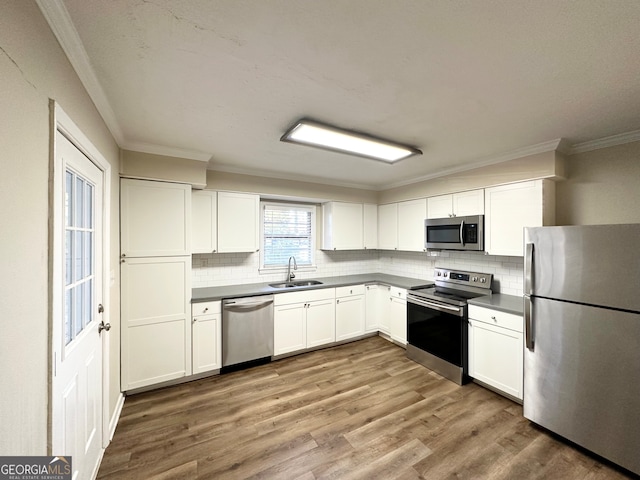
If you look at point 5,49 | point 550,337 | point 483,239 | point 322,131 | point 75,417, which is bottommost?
point 75,417

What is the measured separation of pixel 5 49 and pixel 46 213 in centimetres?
56

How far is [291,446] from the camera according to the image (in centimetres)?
196

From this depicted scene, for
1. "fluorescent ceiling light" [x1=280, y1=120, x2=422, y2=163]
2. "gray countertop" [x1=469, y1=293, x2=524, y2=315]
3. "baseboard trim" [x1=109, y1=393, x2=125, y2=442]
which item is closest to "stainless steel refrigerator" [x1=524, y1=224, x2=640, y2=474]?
"gray countertop" [x1=469, y1=293, x2=524, y2=315]

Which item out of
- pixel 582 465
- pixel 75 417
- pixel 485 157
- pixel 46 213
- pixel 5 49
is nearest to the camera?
pixel 5 49

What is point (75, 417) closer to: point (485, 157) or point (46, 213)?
point (46, 213)

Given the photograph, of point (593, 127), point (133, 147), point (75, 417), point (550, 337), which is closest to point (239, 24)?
point (133, 147)

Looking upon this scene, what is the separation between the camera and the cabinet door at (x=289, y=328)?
3307 mm

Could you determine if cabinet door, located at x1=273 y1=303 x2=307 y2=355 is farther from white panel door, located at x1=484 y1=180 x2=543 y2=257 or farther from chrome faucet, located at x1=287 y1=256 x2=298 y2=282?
white panel door, located at x1=484 y1=180 x2=543 y2=257

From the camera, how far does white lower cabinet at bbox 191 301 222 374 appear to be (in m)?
2.84

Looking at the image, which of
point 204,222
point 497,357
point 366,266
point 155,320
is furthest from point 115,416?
point 366,266

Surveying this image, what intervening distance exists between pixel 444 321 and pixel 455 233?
109cm

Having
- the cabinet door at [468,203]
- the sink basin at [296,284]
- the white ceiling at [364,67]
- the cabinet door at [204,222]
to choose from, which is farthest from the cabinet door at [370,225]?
the cabinet door at [204,222]

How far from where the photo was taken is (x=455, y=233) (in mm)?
3246

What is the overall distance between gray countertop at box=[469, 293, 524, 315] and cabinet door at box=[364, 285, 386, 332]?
58.1 inches
